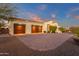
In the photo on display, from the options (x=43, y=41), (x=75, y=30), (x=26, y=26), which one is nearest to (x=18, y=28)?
(x=26, y=26)

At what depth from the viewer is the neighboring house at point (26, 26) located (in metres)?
3.29

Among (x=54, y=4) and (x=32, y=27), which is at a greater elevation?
(x=54, y=4)

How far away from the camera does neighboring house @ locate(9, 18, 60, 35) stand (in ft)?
10.8

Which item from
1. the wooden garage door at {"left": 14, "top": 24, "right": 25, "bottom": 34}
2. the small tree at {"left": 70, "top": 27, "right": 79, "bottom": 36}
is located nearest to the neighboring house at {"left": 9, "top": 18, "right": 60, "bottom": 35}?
the wooden garage door at {"left": 14, "top": 24, "right": 25, "bottom": 34}

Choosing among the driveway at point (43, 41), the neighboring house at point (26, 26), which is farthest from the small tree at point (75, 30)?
the neighboring house at point (26, 26)

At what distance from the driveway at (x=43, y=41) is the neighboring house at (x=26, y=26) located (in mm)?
65

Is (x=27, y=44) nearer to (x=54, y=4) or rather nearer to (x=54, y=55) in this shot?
(x=54, y=55)

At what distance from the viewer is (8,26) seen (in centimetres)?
329

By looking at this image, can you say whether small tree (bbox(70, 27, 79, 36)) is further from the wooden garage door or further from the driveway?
the wooden garage door

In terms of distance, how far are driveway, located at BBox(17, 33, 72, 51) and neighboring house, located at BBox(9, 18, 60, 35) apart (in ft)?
0.21

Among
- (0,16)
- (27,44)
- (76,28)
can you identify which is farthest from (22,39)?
(76,28)

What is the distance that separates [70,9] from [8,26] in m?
0.80

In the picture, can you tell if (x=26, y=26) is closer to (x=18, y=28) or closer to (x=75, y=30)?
(x=18, y=28)

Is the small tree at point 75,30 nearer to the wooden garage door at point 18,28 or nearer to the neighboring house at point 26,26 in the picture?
the neighboring house at point 26,26
